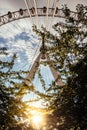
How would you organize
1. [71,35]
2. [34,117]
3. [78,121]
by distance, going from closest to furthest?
[78,121], [34,117], [71,35]

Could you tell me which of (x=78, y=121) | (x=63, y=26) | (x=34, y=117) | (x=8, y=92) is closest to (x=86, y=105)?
(x=78, y=121)

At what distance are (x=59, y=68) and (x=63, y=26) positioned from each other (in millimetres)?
2934

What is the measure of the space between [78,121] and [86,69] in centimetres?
200

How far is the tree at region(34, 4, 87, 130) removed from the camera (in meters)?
9.16

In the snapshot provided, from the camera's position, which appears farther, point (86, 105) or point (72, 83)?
point (72, 83)

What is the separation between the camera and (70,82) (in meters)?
10.0

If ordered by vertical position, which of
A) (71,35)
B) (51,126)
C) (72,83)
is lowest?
(51,126)

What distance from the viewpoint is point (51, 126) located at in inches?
394

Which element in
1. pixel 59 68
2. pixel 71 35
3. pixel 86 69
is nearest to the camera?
pixel 86 69

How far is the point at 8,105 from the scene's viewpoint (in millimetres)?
9914

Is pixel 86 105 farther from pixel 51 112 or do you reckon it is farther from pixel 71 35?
pixel 71 35

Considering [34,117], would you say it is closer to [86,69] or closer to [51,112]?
[51,112]

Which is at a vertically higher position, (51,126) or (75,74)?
(75,74)

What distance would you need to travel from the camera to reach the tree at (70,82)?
9164 millimetres
